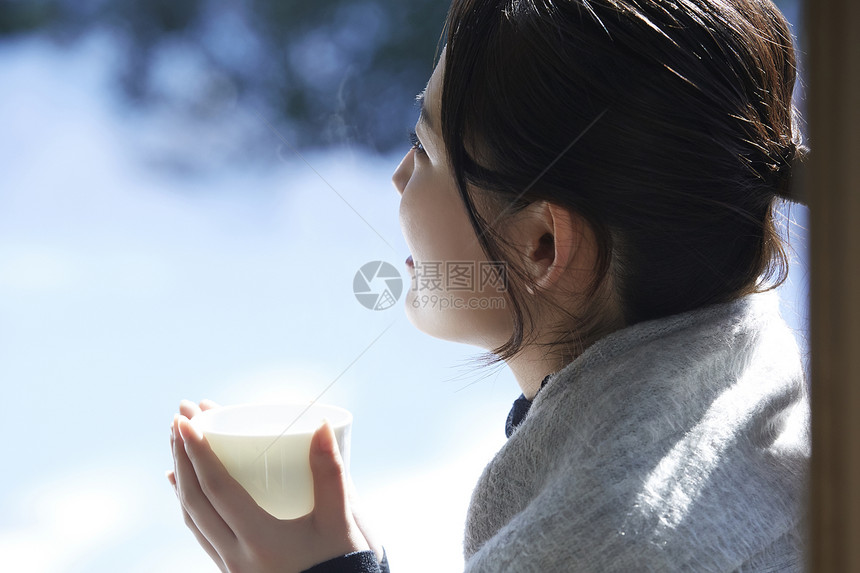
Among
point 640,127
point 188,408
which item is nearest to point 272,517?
point 188,408

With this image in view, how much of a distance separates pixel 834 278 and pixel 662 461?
0.72 feet

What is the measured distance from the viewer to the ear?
550 millimetres

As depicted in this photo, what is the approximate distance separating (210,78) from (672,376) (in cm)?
119

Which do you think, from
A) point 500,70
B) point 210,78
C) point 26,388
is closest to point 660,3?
point 500,70

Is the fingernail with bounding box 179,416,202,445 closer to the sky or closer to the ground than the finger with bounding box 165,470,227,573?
closer to the sky

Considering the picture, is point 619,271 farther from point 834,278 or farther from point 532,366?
point 834,278

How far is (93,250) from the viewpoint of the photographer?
5.25ft

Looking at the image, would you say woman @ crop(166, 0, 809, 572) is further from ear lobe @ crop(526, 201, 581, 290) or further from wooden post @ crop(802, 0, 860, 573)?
wooden post @ crop(802, 0, 860, 573)

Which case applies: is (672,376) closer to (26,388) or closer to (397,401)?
(397,401)

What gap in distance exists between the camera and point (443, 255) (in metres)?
0.61

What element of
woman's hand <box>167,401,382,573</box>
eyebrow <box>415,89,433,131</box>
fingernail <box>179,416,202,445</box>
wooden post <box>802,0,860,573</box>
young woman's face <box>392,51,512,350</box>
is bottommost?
wooden post <box>802,0,860,573</box>

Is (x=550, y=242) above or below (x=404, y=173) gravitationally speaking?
below

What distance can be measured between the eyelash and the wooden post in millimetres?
425

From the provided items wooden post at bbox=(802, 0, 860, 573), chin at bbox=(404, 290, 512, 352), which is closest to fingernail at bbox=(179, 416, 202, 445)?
chin at bbox=(404, 290, 512, 352)
